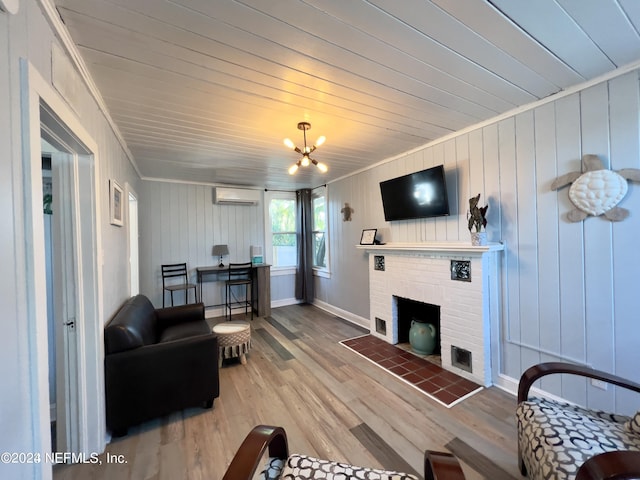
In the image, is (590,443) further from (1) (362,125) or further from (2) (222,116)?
(2) (222,116)

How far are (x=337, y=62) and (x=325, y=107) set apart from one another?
20.7 inches

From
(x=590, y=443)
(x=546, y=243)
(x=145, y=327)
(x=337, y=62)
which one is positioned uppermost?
(x=337, y=62)

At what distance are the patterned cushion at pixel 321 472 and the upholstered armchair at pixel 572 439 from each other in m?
0.58

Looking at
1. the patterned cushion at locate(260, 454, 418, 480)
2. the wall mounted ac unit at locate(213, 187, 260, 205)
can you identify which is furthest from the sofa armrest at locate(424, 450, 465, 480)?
the wall mounted ac unit at locate(213, 187, 260, 205)

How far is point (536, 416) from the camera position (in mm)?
1310

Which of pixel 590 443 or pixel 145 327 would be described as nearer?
pixel 590 443

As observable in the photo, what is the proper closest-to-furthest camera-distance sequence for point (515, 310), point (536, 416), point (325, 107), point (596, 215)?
point (536, 416) → point (596, 215) → point (325, 107) → point (515, 310)

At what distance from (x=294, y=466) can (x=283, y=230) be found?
452 cm

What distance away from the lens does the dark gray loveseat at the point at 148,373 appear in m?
1.82

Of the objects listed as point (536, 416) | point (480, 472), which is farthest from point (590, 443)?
point (480, 472)

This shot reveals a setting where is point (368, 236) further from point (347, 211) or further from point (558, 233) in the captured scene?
point (558, 233)

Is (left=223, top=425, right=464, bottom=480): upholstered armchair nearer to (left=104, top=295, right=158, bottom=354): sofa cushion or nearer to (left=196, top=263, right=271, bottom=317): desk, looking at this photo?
(left=104, top=295, right=158, bottom=354): sofa cushion

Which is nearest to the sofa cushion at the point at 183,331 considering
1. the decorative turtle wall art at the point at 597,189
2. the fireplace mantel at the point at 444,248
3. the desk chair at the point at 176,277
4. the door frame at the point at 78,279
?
the door frame at the point at 78,279

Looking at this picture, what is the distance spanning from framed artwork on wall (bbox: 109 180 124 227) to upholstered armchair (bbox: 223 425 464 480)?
199 cm
